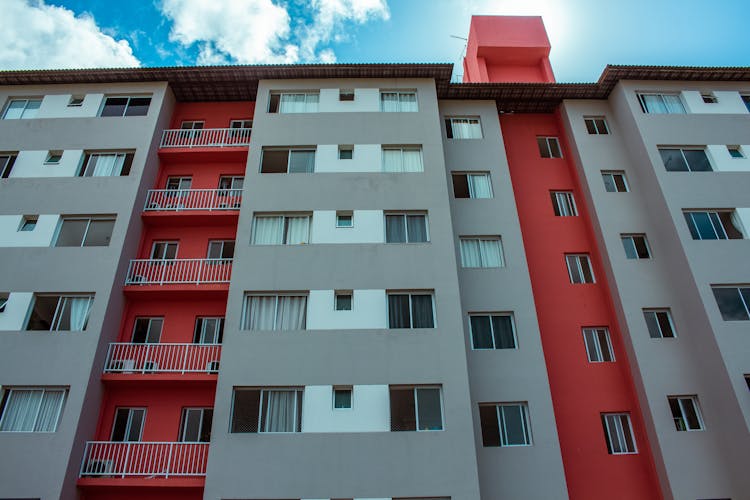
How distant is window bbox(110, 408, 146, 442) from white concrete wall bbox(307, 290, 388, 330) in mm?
6538

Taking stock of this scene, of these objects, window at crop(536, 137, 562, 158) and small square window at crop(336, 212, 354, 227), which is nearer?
small square window at crop(336, 212, 354, 227)

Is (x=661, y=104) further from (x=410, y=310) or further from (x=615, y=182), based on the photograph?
(x=410, y=310)

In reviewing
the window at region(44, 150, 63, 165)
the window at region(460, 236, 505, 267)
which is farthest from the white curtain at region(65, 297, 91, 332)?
the window at region(460, 236, 505, 267)

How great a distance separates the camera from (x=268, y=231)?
54.9 ft

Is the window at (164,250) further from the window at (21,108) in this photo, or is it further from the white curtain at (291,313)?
the window at (21,108)

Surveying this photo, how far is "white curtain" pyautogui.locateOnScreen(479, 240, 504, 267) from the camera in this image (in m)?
17.6

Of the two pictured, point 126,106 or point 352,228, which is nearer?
point 352,228

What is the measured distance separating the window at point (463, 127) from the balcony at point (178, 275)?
38.4 ft

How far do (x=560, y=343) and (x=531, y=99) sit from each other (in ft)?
39.0

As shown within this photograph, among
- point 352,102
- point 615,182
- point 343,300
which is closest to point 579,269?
point 615,182

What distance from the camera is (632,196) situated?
18.8 metres

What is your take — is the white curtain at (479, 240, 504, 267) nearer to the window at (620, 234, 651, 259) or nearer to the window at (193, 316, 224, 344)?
the window at (620, 234, 651, 259)

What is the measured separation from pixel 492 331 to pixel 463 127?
999 centimetres

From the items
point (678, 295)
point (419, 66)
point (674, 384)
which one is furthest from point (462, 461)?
point (419, 66)
